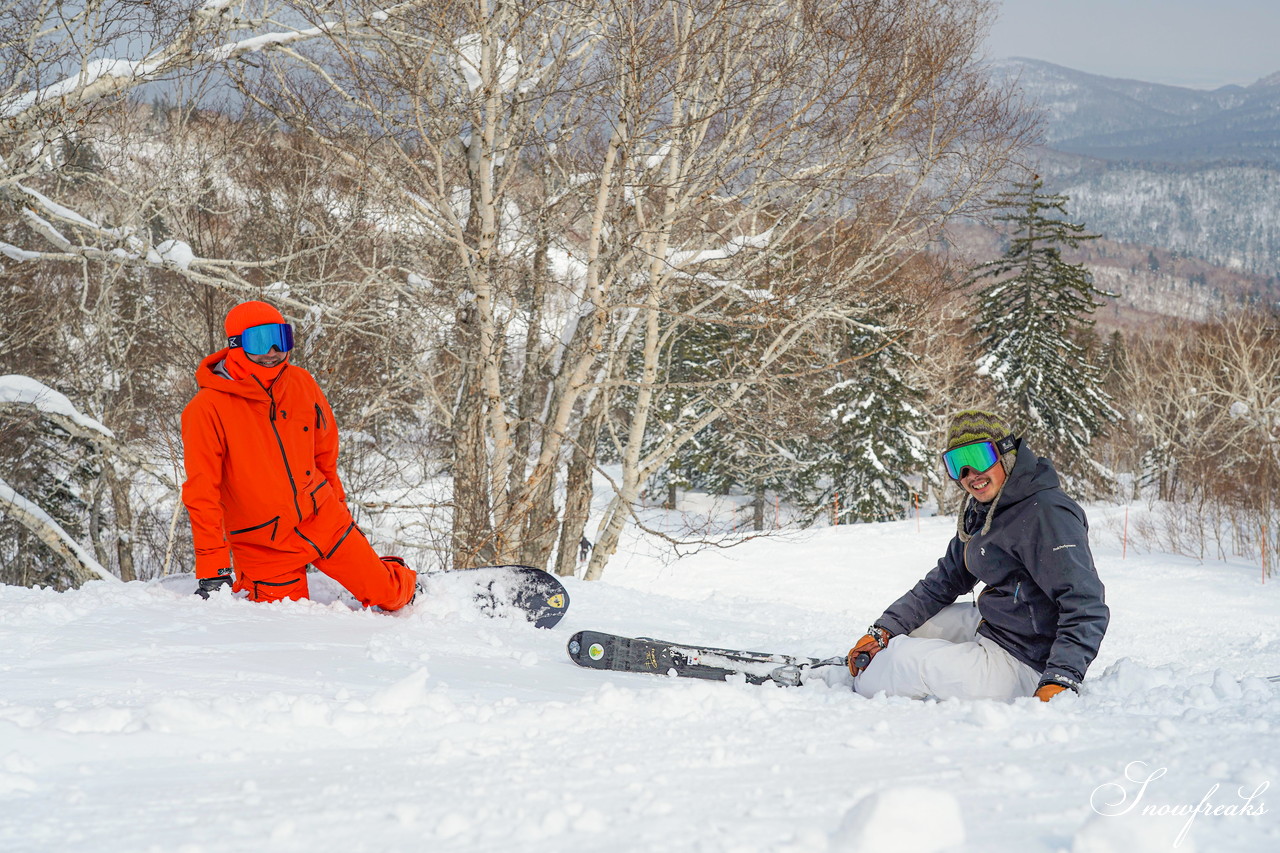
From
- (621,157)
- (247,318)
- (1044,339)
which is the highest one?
(621,157)

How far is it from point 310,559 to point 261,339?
109 centimetres

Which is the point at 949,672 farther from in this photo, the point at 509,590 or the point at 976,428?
the point at 509,590

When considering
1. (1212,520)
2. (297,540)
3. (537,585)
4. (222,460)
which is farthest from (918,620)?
(1212,520)

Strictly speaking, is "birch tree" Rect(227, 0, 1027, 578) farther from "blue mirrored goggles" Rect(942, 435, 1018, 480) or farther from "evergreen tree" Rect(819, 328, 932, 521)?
"evergreen tree" Rect(819, 328, 932, 521)

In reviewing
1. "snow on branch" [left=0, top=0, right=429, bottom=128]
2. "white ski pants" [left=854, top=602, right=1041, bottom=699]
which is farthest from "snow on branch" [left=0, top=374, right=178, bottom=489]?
"white ski pants" [left=854, top=602, right=1041, bottom=699]

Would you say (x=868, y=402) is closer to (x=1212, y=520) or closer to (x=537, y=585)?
(x=1212, y=520)

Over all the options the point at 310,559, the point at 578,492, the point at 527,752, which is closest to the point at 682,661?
the point at 527,752

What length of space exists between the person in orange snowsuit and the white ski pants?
2360 millimetres

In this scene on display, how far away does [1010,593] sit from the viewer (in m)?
3.06

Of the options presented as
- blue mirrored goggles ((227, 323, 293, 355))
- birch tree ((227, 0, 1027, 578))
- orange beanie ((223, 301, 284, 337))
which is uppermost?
birch tree ((227, 0, 1027, 578))

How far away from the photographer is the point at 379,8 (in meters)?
6.21

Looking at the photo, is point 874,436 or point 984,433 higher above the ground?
point 984,433

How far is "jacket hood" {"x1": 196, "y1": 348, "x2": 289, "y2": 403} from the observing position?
3566 millimetres

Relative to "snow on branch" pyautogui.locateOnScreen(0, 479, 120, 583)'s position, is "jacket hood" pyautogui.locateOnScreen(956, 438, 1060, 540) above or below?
above
